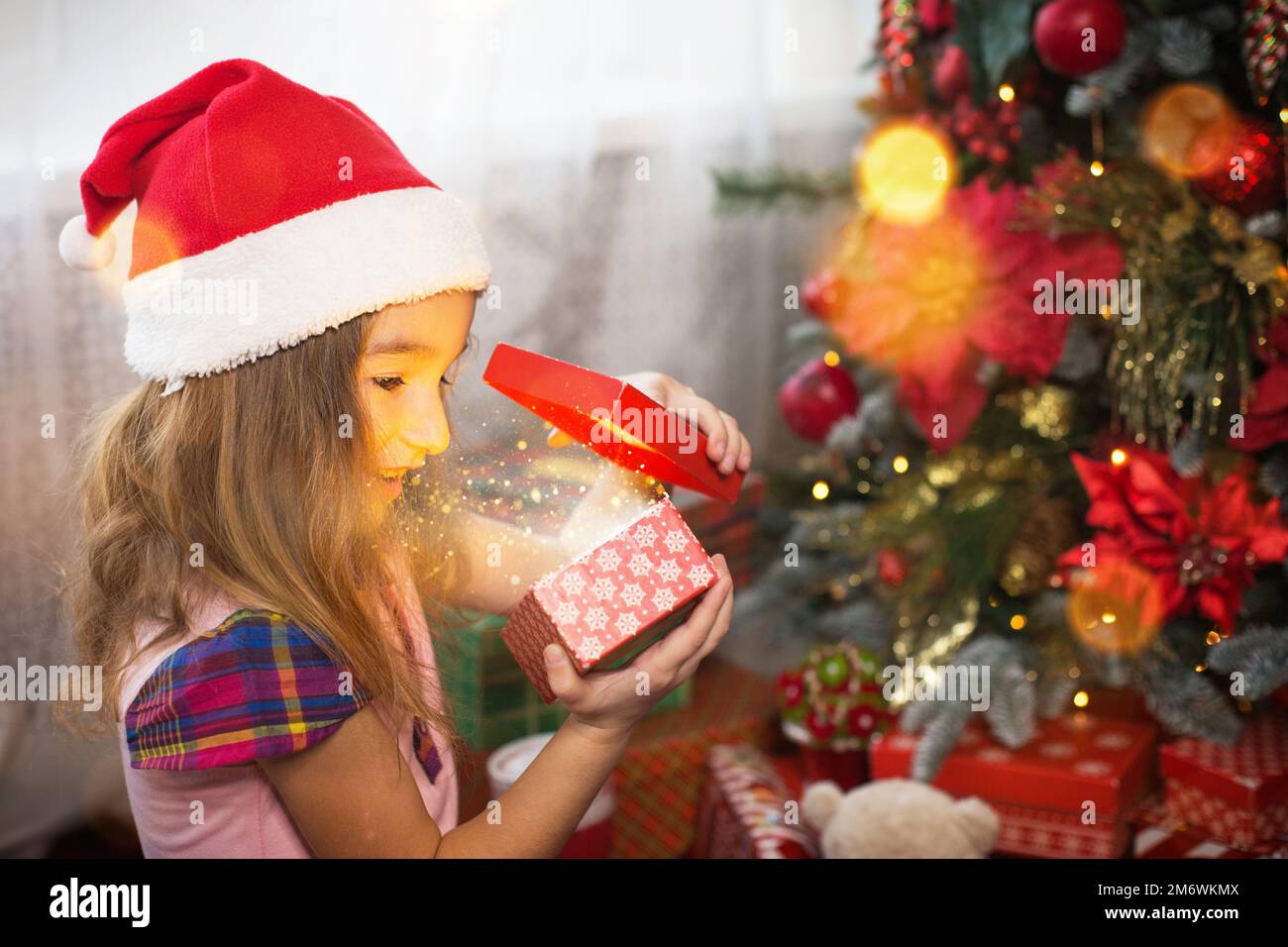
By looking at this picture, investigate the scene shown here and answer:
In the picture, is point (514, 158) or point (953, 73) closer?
point (953, 73)

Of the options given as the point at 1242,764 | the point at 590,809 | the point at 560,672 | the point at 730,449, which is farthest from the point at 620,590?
the point at 1242,764

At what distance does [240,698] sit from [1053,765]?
864 mm

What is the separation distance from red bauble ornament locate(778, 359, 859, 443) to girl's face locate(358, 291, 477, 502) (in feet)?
2.29

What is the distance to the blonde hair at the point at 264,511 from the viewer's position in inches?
27.4

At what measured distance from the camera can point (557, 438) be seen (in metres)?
0.75

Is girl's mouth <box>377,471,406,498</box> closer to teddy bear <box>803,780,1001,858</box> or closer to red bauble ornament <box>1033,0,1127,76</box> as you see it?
teddy bear <box>803,780,1001,858</box>

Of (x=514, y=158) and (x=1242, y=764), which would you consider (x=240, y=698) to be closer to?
(x=514, y=158)

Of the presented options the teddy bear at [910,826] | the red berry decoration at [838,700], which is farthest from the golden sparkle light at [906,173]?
the teddy bear at [910,826]

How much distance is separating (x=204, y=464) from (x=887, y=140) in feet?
3.18

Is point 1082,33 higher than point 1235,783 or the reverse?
higher

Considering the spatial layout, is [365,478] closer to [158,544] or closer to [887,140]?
[158,544]

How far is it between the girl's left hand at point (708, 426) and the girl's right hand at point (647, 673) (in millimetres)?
94

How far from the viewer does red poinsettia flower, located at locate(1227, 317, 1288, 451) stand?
0.99 metres
